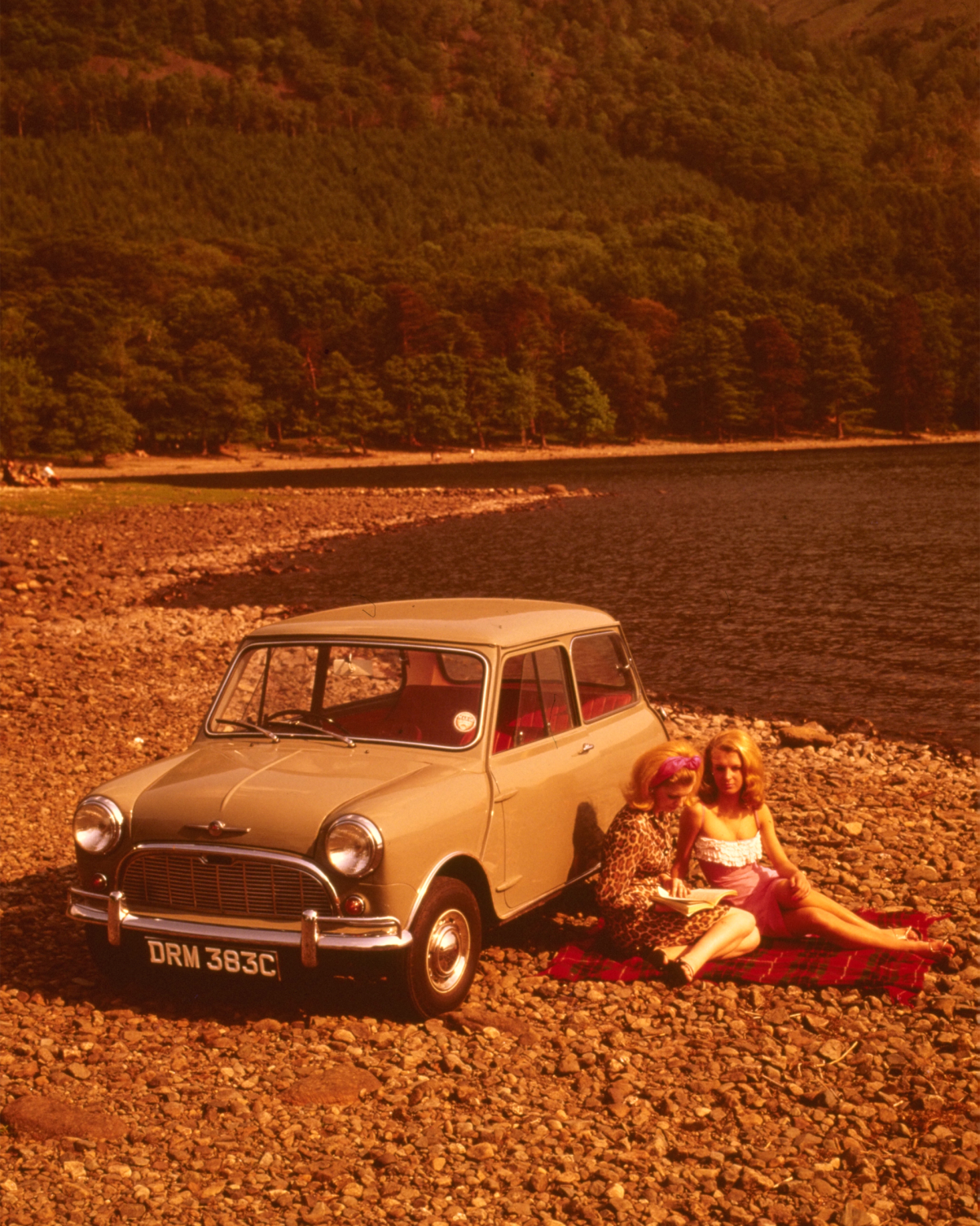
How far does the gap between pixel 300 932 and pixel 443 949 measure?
2.76ft

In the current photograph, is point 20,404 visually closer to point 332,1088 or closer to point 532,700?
point 532,700

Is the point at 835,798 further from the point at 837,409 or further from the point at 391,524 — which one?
the point at 837,409

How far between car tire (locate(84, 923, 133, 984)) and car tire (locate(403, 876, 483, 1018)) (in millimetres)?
1668

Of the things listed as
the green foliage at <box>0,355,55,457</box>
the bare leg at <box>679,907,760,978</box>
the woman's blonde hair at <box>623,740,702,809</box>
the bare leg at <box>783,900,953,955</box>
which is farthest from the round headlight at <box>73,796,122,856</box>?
the green foliage at <box>0,355,55,457</box>

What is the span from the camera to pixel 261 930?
652 centimetres

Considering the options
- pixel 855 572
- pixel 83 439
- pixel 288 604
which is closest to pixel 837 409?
pixel 83 439

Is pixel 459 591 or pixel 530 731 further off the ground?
pixel 530 731

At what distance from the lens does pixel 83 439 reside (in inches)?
3757

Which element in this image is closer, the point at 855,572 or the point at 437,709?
the point at 437,709

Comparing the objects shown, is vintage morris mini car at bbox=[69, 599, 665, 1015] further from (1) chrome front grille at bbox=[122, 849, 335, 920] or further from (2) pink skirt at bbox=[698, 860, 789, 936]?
(2) pink skirt at bbox=[698, 860, 789, 936]

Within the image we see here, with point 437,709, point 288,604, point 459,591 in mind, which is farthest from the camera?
point 459,591

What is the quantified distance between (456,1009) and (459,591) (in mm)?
27901

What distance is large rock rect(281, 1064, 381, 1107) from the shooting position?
237 inches

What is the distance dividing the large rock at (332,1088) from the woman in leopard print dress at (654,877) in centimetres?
197
